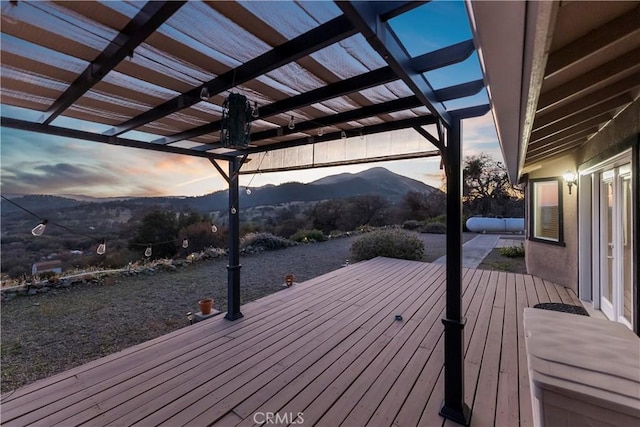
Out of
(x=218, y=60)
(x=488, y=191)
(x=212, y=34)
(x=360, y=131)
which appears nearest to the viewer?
(x=212, y=34)

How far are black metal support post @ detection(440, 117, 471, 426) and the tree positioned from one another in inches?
622

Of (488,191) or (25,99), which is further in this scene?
(488,191)

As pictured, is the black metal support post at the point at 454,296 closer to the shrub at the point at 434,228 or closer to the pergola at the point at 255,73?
the pergola at the point at 255,73

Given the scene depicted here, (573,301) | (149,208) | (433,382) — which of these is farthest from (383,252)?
(149,208)

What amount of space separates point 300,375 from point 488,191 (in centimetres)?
1780

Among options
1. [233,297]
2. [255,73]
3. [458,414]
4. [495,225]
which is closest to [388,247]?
[233,297]

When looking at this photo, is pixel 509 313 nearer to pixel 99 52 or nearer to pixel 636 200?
pixel 636 200

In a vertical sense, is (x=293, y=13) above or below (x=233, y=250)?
above

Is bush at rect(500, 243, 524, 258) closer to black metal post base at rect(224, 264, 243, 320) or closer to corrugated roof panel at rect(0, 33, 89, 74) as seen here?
black metal post base at rect(224, 264, 243, 320)

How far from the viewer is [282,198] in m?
14.4

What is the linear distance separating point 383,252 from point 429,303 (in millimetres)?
3886

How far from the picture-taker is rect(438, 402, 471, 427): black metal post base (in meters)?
1.88

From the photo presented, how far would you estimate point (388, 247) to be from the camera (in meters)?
8.02

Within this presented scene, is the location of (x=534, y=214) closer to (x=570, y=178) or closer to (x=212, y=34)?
(x=570, y=178)
